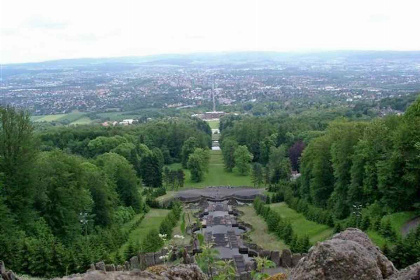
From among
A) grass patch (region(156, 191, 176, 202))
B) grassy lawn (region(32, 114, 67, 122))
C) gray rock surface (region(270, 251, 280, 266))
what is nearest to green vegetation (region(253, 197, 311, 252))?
gray rock surface (region(270, 251, 280, 266))

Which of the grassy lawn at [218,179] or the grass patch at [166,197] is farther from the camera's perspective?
the grassy lawn at [218,179]

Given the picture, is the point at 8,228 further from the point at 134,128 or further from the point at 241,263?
the point at 134,128

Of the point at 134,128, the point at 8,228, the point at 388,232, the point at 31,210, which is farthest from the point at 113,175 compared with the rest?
the point at 134,128

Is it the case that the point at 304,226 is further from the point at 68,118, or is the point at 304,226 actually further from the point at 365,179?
the point at 68,118

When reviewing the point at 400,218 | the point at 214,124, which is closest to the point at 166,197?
the point at 400,218

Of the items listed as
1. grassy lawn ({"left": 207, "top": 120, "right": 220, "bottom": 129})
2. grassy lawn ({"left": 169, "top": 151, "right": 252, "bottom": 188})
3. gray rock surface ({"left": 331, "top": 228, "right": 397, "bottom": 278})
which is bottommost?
grassy lawn ({"left": 207, "top": 120, "right": 220, "bottom": 129})

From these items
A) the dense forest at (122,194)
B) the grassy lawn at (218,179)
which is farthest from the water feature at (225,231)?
the grassy lawn at (218,179)

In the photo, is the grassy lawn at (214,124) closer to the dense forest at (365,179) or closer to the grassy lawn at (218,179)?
the grassy lawn at (218,179)

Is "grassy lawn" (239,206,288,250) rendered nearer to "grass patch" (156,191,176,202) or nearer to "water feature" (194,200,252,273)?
"water feature" (194,200,252,273)
